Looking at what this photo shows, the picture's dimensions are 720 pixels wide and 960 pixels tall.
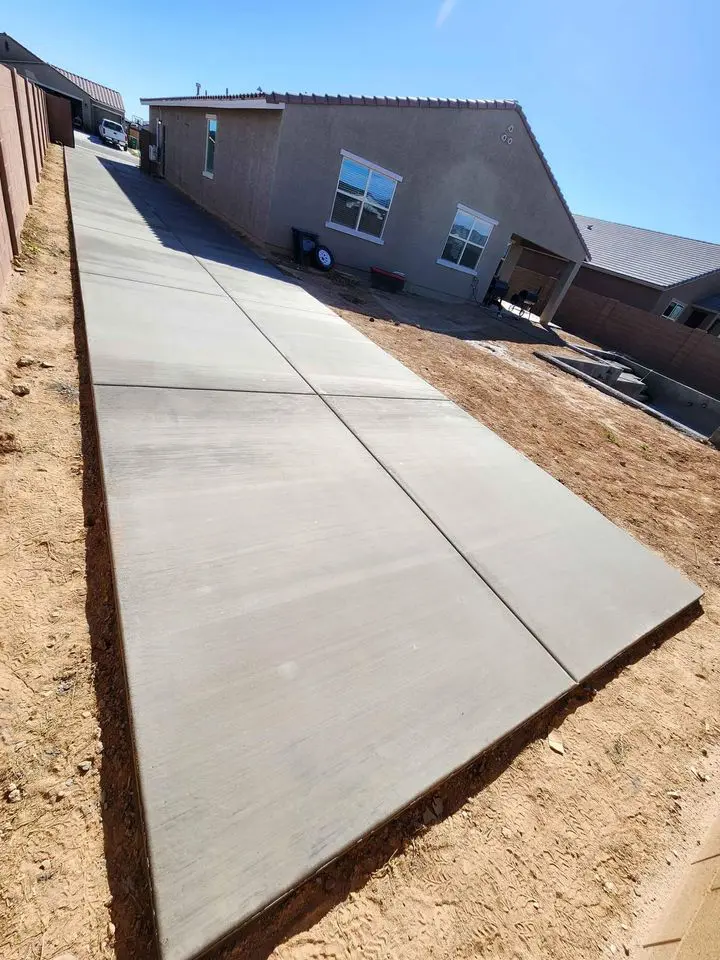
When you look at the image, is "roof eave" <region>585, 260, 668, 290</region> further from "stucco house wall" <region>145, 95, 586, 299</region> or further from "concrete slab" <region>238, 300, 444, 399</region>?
"concrete slab" <region>238, 300, 444, 399</region>

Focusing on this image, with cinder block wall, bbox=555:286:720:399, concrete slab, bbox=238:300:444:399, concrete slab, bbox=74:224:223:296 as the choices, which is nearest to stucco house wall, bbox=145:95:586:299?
cinder block wall, bbox=555:286:720:399

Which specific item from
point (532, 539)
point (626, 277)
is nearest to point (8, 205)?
point (532, 539)

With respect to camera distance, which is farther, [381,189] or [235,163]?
[235,163]

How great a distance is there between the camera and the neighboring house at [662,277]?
20141 millimetres

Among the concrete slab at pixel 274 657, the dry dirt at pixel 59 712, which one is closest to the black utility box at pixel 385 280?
the concrete slab at pixel 274 657

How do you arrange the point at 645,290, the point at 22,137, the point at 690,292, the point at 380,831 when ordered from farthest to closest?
1. the point at 690,292
2. the point at 645,290
3. the point at 22,137
4. the point at 380,831

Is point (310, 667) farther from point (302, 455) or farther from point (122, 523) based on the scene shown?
point (302, 455)

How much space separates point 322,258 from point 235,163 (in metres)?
4.12

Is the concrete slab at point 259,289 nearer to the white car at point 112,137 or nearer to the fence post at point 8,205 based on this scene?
the fence post at point 8,205

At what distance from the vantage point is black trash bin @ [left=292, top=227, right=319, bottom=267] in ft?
33.8

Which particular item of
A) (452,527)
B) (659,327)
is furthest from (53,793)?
(659,327)

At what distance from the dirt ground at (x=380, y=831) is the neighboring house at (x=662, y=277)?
22.6 metres

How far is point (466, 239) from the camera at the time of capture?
13.3 metres

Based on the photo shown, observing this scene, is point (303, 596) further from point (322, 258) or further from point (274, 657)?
point (322, 258)
